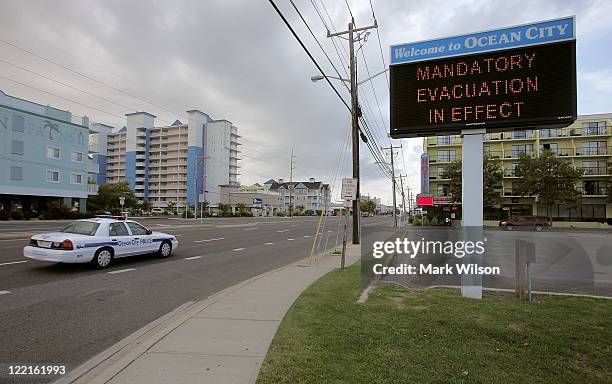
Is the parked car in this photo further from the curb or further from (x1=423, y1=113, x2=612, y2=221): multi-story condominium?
the curb

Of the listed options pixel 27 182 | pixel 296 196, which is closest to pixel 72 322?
pixel 27 182

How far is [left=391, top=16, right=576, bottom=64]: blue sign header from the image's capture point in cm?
654

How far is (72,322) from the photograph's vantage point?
18.3 ft

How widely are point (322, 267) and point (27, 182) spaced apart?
155 feet

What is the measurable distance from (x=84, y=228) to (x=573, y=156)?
195 ft

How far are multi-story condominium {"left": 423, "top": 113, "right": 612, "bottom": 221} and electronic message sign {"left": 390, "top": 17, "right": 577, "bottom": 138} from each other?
156ft

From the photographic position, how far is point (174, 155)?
111m

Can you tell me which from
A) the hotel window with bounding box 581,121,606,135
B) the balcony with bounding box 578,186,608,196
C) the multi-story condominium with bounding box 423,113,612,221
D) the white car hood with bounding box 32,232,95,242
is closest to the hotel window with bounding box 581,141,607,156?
the multi-story condominium with bounding box 423,113,612,221

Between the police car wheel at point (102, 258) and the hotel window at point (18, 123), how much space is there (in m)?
43.9

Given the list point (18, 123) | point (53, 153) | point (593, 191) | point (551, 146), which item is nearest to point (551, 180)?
point (593, 191)

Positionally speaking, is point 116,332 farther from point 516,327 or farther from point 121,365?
point 516,327

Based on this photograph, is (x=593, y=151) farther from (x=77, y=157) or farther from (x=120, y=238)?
(x=77, y=157)

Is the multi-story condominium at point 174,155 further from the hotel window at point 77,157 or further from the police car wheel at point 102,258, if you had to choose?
the police car wheel at point 102,258

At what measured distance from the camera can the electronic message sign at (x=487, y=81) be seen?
21.4 feet
